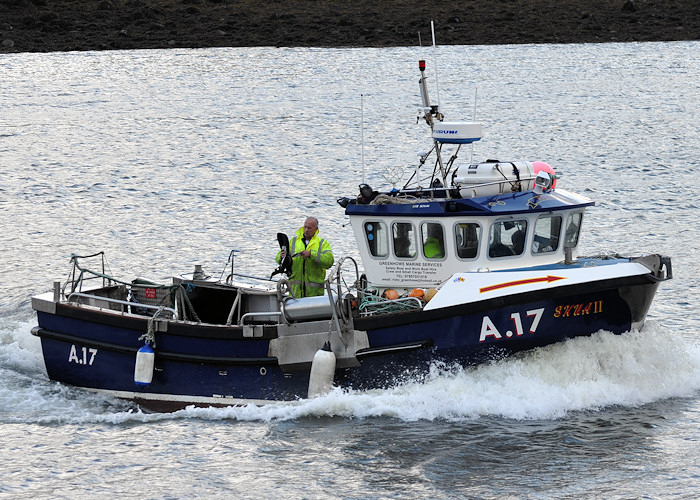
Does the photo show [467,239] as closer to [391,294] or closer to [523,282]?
Answer: [523,282]

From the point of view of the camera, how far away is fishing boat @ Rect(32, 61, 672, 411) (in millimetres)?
13406

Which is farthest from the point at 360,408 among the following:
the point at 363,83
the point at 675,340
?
the point at 363,83

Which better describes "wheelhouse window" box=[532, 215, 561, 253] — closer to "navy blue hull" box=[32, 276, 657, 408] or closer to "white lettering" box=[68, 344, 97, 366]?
"navy blue hull" box=[32, 276, 657, 408]

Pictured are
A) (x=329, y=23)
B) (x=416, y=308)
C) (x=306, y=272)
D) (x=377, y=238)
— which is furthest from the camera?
(x=329, y=23)

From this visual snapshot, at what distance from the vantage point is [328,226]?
2486 cm

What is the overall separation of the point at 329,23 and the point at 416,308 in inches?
2019

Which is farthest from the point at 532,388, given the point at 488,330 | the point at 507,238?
the point at 507,238

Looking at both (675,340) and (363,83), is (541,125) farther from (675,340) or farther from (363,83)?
(675,340)

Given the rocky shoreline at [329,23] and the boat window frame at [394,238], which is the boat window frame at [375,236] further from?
the rocky shoreline at [329,23]

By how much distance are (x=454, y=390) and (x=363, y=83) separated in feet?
119

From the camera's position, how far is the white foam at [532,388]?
13.7 m

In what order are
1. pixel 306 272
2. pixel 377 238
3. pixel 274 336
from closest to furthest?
pixel 274 336 < pixel 377 238 < pixel 306 272

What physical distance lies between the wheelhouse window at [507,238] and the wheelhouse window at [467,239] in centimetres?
18

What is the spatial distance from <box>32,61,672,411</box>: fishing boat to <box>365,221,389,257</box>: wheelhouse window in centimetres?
1
